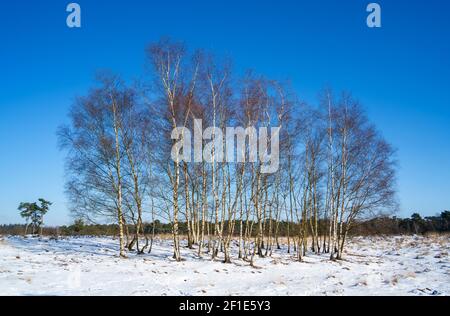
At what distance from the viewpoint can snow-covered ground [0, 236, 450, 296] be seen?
10445 millimetres

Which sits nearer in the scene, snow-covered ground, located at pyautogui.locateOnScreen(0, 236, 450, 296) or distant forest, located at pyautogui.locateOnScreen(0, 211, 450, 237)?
snow-covered ground, located at pyautogui.locateOnScreen(0, 236, 450, 296)

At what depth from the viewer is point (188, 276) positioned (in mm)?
13547

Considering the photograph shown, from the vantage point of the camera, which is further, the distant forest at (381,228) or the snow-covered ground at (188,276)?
the distant forest at (381,228)

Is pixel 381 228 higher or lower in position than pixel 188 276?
higher

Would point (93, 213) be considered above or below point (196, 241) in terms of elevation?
above

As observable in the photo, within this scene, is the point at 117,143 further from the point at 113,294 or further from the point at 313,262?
the point at 313,262

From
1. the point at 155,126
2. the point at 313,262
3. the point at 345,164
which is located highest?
the point at 155,126

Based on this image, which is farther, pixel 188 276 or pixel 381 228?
pixel 381 228

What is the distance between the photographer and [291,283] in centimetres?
1263

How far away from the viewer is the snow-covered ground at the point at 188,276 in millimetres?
10445
